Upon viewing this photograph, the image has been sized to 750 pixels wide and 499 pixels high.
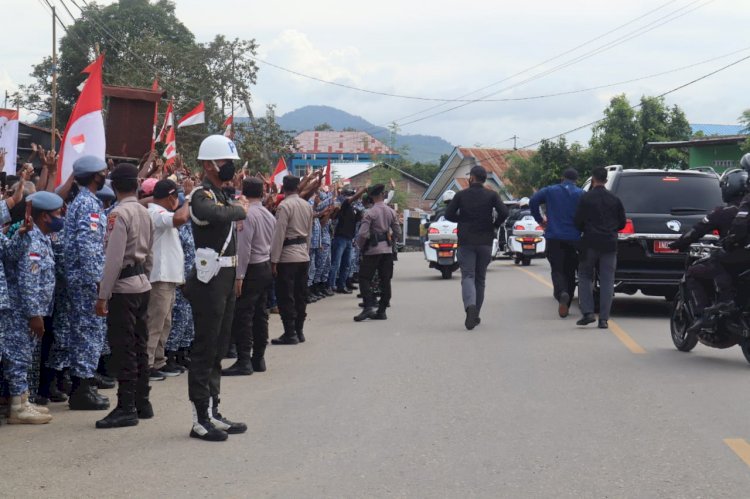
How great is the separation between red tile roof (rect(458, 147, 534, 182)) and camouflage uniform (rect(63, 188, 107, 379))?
220ft

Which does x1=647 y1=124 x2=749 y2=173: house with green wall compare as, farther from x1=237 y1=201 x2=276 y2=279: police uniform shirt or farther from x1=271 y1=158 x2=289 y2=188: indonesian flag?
x1=237 y1=201 x2=276 y2=279: police uniform shirt

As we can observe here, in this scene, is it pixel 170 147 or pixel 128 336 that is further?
pixel 170 147

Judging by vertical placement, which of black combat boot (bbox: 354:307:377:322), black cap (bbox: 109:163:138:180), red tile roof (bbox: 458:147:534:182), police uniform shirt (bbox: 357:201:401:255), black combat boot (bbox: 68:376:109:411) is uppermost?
red tile roof (bbox: 458:147:534:182)

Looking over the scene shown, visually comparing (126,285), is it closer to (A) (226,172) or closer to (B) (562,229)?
(A) (226,172)

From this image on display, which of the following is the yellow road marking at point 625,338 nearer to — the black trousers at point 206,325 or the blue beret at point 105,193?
the black trousers at point 206,325

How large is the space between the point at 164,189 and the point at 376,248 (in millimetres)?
6809

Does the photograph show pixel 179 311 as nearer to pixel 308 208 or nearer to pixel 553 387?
pixel 308 208

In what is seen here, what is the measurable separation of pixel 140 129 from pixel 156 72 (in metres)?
31.5

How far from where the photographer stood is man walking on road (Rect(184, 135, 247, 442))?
24.4ft

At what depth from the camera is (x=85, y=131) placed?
9.92 m

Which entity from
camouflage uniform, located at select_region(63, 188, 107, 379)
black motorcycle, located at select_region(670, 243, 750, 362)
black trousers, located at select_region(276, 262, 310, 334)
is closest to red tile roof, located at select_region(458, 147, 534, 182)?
black trousers, located at select_region(276, 262, 310, 334)

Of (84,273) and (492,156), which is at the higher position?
(492,156)

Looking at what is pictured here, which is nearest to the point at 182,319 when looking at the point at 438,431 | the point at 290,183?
the point at 290,183

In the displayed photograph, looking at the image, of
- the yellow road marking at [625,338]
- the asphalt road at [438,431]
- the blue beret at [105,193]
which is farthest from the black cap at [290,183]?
the yellow road marking at [625,338]
